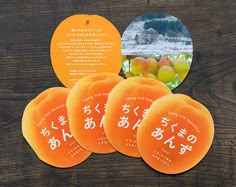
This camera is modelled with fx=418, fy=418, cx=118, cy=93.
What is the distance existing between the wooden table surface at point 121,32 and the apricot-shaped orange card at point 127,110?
0.03 metres

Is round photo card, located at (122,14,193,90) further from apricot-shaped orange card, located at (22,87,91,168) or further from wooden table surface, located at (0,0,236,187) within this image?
apricot-shaped orange card, located at (22,87,91,168)

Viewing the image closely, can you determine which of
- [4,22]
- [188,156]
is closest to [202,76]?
[188,156]

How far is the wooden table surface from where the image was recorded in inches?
34.8

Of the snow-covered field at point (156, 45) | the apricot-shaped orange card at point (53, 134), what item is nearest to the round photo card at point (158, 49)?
the snow-covered field at point (156, 45)

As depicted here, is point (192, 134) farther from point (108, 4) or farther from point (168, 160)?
point (108, 4)

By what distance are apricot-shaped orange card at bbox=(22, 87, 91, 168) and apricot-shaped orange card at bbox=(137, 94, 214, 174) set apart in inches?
5.3

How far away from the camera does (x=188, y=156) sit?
0.86 meters

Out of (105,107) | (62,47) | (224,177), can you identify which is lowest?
(224,177)

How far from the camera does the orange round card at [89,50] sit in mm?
895

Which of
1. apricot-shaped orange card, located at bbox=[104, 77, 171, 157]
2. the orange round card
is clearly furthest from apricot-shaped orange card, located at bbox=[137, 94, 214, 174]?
the orange round card

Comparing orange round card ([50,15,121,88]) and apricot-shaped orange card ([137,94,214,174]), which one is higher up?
orange round card ([50,15,121,88])

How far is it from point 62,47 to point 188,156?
35cm

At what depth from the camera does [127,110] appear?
2.85 ft

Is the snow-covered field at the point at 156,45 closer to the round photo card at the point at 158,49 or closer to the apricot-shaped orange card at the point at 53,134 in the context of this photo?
the round photo card at the point at 158,49
